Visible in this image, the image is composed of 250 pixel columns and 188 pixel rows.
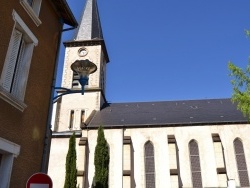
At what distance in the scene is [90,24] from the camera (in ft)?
109

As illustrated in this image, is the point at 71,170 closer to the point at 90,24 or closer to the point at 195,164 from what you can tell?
the point at 195,164

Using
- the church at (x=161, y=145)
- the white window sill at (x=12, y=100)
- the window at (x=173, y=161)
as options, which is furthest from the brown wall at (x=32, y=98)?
the window at (x=173, y=161)

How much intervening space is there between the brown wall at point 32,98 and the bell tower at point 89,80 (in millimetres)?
16401

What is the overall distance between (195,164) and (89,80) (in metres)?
14.3

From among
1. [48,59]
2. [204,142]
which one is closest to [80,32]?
[204,142]

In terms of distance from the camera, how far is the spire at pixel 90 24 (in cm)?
3225

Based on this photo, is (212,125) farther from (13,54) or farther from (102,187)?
(13,54)

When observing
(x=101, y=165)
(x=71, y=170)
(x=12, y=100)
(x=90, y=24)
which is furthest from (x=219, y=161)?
(x=90, y=24)

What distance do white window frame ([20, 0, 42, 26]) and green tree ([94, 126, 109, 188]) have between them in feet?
44.7

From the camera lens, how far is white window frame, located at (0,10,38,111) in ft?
18.7

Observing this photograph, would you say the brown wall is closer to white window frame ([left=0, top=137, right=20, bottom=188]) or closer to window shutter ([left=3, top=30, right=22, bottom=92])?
white window frame ([left=0, top=137, right=20, bottom=188])

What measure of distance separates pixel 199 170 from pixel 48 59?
58.2 ft

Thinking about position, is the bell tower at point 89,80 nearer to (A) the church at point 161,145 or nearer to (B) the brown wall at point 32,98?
(A) the church at point 161,145

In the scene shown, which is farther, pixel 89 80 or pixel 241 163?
pixel 89 80
